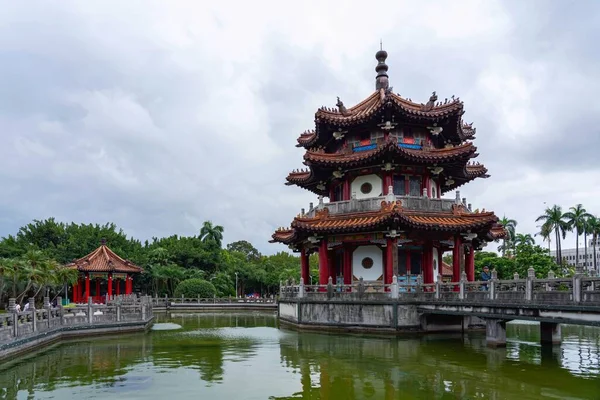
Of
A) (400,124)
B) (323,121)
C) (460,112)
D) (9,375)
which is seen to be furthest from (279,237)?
(9,375)

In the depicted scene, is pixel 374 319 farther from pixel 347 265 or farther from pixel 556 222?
pixel 556 222

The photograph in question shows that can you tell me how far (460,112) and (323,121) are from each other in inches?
284

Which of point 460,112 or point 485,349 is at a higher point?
point 460,112

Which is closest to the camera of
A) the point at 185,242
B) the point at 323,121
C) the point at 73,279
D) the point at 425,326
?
the point at 425,326

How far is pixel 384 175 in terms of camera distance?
91.6 ft

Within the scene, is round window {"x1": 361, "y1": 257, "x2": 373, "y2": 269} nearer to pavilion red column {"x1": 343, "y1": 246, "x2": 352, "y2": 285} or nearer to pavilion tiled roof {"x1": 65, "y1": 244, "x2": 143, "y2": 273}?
pavilion red column {"x1": 343, "y1": 246, "x2": 352, "y2": 285}

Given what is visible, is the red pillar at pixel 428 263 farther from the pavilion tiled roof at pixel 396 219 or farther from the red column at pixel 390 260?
the red column at pixel 390 260

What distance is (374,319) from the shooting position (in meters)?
24.6

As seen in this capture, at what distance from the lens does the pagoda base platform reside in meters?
24.1

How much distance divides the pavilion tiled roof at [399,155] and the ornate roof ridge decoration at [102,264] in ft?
82.6

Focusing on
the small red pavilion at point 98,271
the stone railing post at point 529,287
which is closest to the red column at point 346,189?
the stone railing post at point 529,287

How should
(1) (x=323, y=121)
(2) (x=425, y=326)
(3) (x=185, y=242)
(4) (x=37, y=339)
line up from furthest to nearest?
(3) (x=185, y=242)
(1) (x=323, y=121)
(2) (x=425, y=326)
(4) (x=37, y=339)

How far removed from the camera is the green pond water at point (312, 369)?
13.2m

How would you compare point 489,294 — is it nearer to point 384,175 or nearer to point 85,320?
point 384,175
